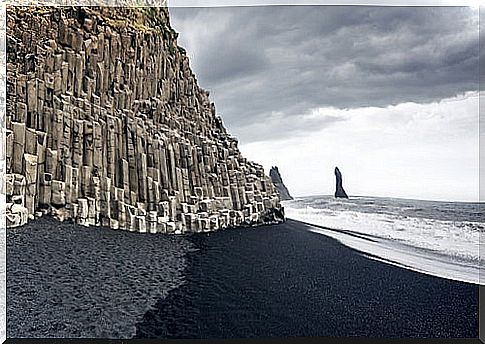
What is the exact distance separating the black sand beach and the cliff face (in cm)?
31

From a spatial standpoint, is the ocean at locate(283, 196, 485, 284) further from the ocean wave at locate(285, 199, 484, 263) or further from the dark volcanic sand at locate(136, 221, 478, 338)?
the dark volcanic sand at locate(136, 221, 478, 338)

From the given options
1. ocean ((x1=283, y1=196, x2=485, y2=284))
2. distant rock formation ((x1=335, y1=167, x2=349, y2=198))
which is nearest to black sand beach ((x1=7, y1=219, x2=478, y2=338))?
ocean ((x1=283, y1=196, x2=485, y2=284))

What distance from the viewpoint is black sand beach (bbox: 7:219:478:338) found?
383 centimetres

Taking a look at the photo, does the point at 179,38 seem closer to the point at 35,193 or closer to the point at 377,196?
the point at 35,193

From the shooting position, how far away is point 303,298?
402 centimetres

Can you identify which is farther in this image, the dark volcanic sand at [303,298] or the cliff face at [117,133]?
the cliff face at [117,133]

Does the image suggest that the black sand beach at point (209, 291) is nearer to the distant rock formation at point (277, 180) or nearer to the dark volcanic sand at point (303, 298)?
the dark volcanic sand at point (303, 298)

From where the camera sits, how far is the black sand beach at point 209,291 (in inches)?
151

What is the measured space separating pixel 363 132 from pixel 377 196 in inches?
21.6

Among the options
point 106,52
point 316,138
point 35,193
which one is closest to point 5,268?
point 35,193

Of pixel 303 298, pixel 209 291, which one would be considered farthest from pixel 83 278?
pixel 303 298

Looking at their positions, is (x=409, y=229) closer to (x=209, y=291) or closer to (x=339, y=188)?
(x=339, y=188)

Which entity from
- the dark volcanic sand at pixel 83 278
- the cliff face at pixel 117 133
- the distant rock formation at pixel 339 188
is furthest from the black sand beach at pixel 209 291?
Result: the distant rock formation at pixel 339 188

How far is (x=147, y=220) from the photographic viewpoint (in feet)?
15.4
